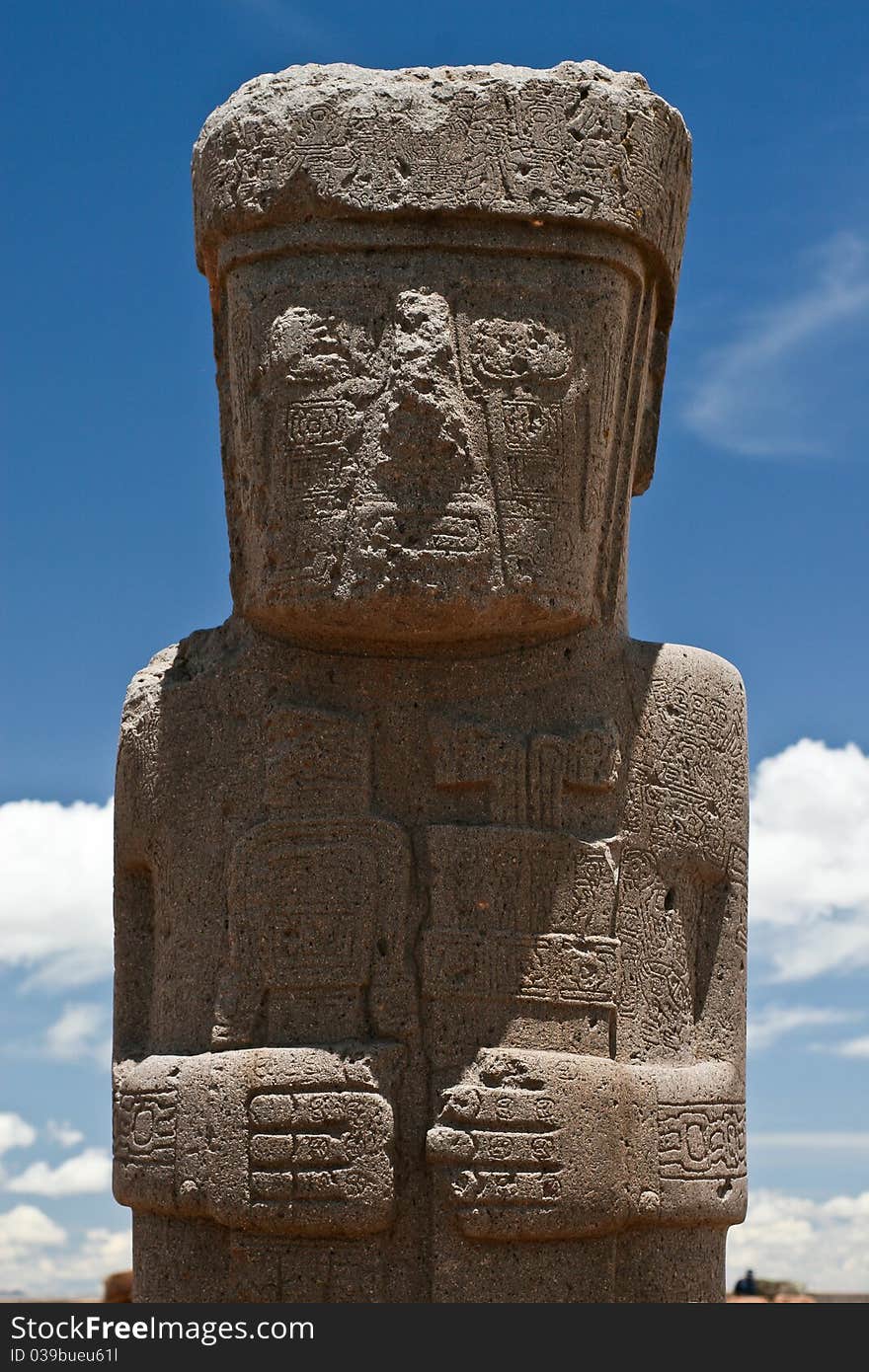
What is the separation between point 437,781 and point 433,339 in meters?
1.39

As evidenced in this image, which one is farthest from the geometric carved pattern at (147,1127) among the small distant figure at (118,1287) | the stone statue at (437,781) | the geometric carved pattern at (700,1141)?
the small distant figure at (118,1287)

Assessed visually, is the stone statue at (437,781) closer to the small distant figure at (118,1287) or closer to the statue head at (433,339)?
the statue head at (433,339)

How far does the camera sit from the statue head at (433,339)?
6.43 meters

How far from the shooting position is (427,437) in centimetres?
641

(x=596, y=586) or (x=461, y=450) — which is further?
(x=596, y=586)

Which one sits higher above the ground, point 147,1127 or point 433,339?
point 433,339

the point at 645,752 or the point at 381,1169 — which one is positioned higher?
the point at 645,752

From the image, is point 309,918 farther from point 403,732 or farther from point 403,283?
point 403,283

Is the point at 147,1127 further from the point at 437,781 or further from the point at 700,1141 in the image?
the point at 700,1141

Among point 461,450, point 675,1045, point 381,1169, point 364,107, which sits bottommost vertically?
point 381,1169

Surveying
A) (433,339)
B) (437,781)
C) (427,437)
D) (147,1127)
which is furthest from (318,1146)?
(433,339)

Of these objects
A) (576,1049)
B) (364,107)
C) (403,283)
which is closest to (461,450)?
(403,283)

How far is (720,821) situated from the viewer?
696 cm

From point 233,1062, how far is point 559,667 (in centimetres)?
164
